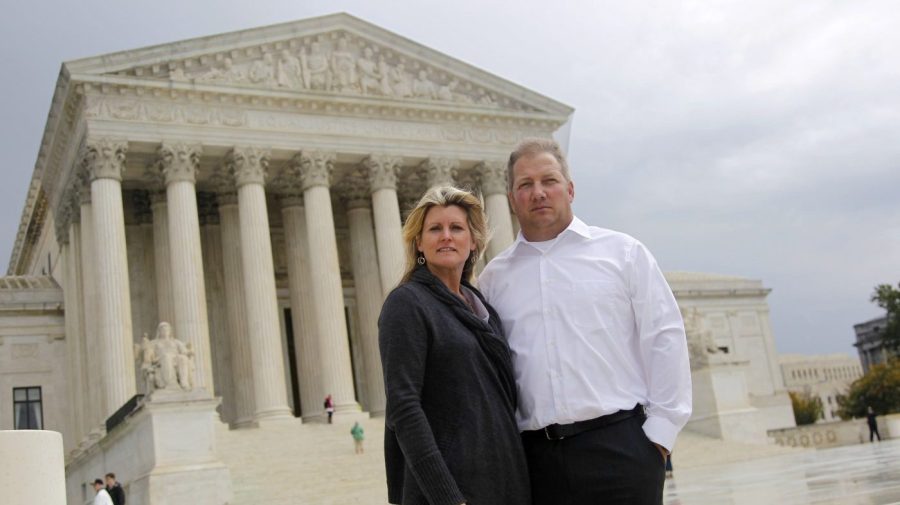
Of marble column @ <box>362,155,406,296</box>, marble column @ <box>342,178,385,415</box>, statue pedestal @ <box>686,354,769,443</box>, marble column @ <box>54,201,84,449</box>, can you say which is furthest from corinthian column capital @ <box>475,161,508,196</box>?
marble column @ <box>54,201,84,449</box>

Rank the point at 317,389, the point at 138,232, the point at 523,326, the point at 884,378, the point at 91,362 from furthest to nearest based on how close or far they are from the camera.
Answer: the point at 884,378, the point at 138,232, the point at 317,389, the point at 91,362, the point at 523,326

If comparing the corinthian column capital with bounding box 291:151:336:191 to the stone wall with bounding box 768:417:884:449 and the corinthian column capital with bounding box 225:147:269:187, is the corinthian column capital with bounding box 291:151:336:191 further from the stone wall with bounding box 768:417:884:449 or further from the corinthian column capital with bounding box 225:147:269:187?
the stone wall with bounding box 768:417:884:449

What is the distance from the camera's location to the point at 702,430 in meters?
35.2

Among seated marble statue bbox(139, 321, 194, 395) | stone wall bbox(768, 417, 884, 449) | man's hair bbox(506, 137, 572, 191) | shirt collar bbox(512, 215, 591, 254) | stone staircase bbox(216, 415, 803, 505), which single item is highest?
seated marble statue bbox(139, 321, 194, 395)

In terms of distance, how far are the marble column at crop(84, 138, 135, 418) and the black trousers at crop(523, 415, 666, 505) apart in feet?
97.1

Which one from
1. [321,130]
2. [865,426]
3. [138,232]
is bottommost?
[865,426]

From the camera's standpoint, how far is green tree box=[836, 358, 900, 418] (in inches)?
2625

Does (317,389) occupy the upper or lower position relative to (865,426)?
upper

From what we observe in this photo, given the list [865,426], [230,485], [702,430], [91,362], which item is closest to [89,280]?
[91,362]

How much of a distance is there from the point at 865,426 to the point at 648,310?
126ft

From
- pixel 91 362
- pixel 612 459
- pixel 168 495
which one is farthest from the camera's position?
pixel 91 362

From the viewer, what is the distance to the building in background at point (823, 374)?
10350cm

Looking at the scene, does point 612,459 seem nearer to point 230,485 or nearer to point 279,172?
point 230,485

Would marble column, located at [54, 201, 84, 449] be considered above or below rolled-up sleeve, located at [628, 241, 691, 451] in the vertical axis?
above
